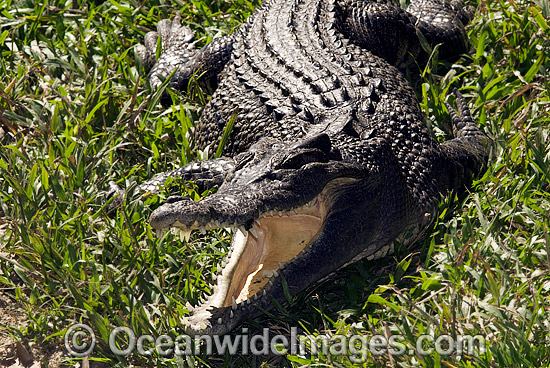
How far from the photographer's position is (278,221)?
4.10 metres

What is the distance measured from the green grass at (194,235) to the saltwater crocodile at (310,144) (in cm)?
19

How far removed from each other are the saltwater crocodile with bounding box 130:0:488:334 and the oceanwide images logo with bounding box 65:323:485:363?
0.67ft

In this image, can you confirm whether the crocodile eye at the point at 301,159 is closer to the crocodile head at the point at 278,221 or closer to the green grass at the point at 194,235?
the crocodile head at the point at 278,221

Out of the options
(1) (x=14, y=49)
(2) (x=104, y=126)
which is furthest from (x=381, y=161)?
(1) (x=14, y=49)

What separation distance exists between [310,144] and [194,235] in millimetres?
992

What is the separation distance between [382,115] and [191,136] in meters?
1.45

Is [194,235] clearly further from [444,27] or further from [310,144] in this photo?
[444,27]

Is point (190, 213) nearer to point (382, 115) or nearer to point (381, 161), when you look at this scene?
point (381, 161)

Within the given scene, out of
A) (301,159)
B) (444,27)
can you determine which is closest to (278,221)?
(301,159)

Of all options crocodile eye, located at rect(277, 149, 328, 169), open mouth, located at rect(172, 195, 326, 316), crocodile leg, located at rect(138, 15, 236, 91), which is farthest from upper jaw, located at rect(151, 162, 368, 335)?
crocodile leg, located at rect(138, 15, 236, 91)

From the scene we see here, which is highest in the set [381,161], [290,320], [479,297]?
[381,161]

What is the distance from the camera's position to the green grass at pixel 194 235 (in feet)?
12.0

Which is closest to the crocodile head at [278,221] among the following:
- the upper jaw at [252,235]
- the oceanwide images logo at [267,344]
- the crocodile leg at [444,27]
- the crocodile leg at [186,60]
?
the upper jaw at [252,235]

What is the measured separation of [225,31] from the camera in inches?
242
